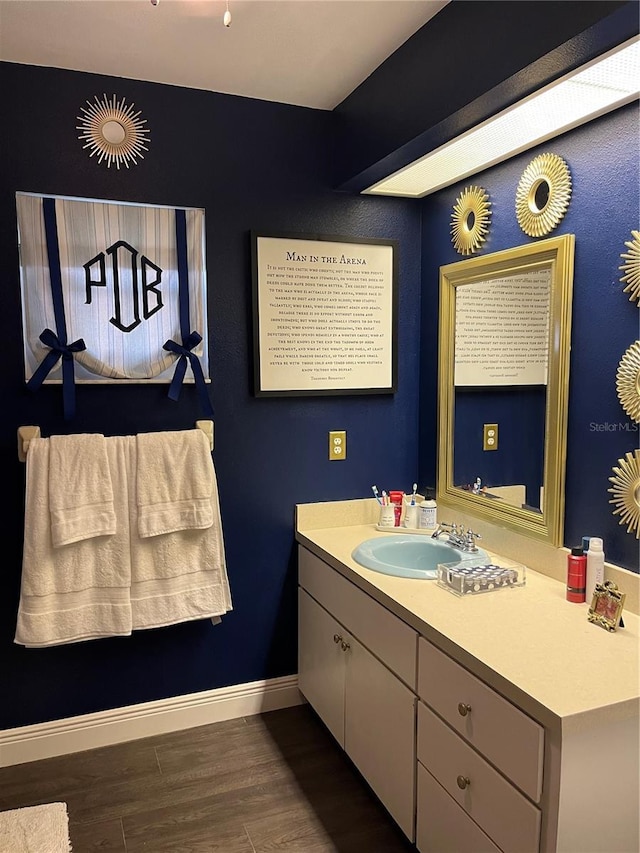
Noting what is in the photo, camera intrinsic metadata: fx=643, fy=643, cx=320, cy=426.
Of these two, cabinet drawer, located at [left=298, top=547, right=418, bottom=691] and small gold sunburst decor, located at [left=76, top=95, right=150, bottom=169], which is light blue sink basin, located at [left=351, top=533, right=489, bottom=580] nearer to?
cabinet drawer, located at [left=298, top=547, right=418, bottom=691]

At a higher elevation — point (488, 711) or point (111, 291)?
point (111, 291)

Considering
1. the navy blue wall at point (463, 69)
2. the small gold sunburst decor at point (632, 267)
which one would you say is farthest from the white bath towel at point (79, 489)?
the small gold sunburst decor at point (632, 267)

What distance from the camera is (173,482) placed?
89.9 inches

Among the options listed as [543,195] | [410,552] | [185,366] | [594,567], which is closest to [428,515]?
[410,552]

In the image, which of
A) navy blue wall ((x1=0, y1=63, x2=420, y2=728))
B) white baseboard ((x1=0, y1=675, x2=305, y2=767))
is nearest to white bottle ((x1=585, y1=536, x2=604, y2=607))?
navy blue wall ((x1=0, y1=63, x2=420, y2=728))

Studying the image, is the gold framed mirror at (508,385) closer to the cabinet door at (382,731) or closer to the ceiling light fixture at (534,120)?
the ceiling light fixture at (534,120)

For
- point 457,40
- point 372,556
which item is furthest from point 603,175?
point 372,556

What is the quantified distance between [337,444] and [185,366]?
0.70 m

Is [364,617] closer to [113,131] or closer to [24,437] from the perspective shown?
[24,437]

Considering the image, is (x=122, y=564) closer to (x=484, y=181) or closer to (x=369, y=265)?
(x=369, y=265)

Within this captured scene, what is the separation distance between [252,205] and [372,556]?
1371 millimetres

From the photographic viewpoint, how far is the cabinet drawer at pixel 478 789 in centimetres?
136

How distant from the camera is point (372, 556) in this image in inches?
88.0

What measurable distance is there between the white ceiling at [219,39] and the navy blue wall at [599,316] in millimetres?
589
